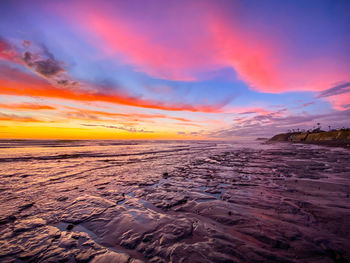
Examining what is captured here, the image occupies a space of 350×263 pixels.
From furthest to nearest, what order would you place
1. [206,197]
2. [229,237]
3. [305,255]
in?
[206,197]
[229,237]
[305,255]

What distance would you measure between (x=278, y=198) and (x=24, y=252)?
723 centimetres

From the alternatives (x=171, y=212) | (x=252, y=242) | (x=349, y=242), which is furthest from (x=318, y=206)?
(x=171, y=212)

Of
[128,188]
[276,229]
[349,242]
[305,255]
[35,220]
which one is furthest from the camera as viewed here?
[128,188]

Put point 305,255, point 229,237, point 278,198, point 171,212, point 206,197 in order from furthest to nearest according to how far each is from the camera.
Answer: point 206,197
point 278,198
point 171,212
point 229,237
point 305,255

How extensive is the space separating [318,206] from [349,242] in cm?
194

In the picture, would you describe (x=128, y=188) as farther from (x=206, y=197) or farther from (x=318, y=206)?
(x=318, y=206)

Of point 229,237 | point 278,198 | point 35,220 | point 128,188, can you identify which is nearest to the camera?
point 229,237

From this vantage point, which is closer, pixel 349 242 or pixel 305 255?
pixel 305 255

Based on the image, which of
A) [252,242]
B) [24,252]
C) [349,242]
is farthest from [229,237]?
[24,252]

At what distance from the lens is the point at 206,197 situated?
18.6 feet

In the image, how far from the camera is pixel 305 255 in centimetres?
266

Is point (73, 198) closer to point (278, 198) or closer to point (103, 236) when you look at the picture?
point (103, 236)

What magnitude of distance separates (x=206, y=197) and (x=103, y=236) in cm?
367

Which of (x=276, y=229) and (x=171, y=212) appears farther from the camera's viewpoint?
(x=171, y=212)
